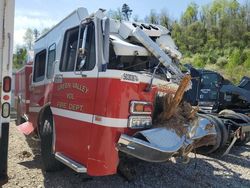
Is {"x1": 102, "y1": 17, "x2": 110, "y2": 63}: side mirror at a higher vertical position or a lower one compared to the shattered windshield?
higher

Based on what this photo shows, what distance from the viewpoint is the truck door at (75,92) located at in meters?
5.23

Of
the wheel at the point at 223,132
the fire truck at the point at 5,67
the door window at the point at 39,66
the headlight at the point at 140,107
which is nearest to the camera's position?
the fire truck at the point at 5,67

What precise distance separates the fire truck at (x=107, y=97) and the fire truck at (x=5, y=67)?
38.8 inches

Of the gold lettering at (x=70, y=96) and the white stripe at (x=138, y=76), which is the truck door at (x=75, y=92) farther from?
the white stripe at (x=138, y=76)

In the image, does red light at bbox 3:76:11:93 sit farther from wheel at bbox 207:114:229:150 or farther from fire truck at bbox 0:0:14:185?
wheel at bbox 207:114:229:150

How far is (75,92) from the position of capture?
221 inches

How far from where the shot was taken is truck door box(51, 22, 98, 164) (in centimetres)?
523

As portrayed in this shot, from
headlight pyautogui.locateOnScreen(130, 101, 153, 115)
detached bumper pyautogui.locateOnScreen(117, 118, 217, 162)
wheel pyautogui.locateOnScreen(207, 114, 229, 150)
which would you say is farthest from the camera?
wheel pyautogui.locateOnScreen(207, 114, 229, 150)

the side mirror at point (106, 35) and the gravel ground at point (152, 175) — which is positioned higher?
the side mirror at point (106, 35)

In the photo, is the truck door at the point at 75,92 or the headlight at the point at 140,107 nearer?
the headlight at the point at 140,107

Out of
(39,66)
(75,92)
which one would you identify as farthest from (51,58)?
(75,92)

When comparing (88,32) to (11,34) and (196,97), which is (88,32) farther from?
(196,97)

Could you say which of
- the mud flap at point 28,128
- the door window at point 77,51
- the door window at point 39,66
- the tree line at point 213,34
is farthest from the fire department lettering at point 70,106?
the tree line at point 213,34

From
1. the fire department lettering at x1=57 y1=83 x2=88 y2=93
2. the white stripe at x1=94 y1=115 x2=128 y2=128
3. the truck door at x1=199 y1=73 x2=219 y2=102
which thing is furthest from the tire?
the white stripe at x1=94 y1=115 x2=128 y2=128
